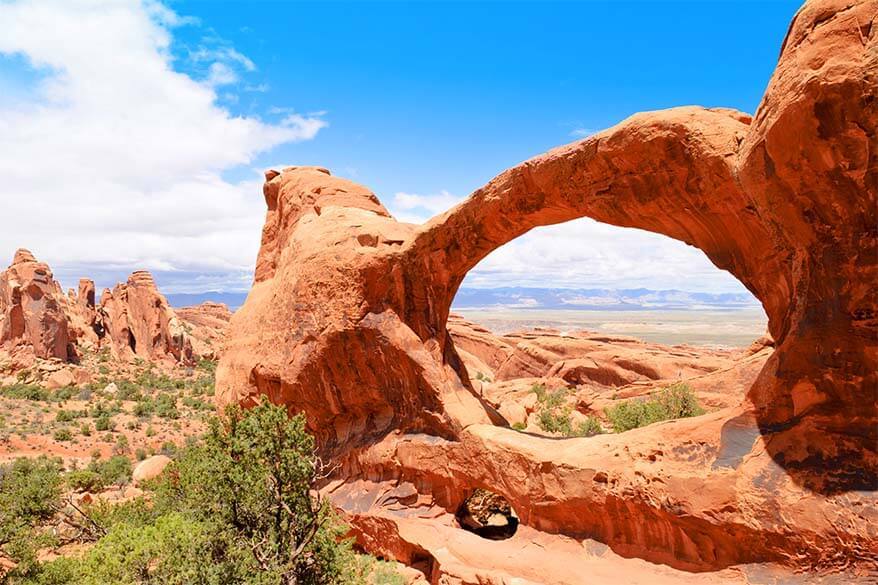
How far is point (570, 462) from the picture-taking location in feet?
27.5

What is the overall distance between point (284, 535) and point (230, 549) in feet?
3.23

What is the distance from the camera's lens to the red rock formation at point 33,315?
44.4m

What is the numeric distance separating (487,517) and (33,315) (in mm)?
49537

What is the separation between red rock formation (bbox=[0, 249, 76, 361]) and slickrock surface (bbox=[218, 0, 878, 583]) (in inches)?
1620

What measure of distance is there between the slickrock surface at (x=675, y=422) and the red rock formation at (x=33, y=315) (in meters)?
41.1

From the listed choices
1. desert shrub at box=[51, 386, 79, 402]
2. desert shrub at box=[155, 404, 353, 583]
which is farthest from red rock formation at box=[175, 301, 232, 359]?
desert shrub at box=[155, 404, 353, 583]

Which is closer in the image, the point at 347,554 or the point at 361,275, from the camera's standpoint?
the point at 347,554

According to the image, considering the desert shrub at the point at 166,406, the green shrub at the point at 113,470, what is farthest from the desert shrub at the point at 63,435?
the green shrub at the point at 113,470

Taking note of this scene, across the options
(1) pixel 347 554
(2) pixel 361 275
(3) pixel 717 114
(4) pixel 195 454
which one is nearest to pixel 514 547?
(1) pixel 347 554

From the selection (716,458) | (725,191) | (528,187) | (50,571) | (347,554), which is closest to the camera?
(716,458)

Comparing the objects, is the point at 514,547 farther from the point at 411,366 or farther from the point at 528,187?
the point at 528,187

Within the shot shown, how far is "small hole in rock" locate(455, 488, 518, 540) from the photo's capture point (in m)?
11.1

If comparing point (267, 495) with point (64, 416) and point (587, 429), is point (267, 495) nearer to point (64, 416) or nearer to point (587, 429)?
point (587, 429)

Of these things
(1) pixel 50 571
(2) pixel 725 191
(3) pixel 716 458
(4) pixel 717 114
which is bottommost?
(1) pixel 50 571
